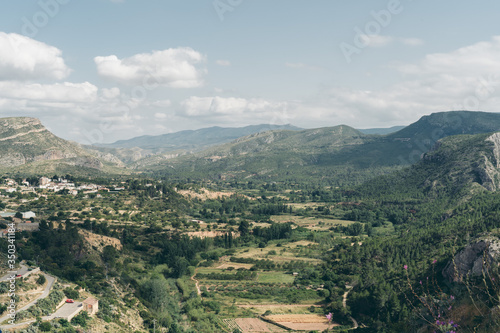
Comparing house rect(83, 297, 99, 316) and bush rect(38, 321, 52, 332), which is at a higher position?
bush rect(38, 321, 52, 332)

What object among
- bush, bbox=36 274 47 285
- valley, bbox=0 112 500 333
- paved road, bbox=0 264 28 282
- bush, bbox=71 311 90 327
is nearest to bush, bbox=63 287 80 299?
valley, bbox=0 112 500 333

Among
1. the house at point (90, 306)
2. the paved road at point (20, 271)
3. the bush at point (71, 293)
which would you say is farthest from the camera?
the bush at point (71, 293)

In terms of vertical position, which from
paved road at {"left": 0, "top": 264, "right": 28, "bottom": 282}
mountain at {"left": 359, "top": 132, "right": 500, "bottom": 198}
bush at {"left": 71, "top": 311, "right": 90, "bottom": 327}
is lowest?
bush at {"left": 71, "top": 311, "right": 90, "bottom": 327}

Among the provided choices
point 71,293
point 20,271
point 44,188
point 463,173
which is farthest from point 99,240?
point 463,173

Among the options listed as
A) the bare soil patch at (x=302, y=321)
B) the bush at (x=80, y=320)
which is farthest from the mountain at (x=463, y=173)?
the bush at (x=80, y=320)

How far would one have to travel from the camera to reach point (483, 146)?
599 ft

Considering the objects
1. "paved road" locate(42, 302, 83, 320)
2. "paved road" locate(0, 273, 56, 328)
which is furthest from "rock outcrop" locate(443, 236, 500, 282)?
"paved road" locate(0, 273, 56, 328)

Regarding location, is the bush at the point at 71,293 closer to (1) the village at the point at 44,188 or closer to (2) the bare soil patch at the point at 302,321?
(2) the bare soil patch at the point at 302,321

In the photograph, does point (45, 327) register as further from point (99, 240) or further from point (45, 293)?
point (99, 240)

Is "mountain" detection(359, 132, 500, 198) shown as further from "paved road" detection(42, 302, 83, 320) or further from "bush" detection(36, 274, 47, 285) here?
"bush" detection(36, 274, 47, 285)

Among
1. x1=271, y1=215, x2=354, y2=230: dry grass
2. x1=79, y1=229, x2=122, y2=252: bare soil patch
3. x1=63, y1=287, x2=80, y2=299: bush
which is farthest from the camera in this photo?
x1=271, y1=215, x2=354, y2=230: dry grass

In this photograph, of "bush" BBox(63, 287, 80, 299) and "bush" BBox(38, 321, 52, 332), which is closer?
"bush" BBox(38, 321, 52, 332)

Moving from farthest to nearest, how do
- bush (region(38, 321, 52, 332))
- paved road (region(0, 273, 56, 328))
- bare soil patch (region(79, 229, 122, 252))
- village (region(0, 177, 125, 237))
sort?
village (region(0, 177, 125, 237)) < bare soil patch (region(79, 229, 122, 252)) < paved road (region(0, 273, 56, 328)) < bush (region(38, 321, 52, 332))

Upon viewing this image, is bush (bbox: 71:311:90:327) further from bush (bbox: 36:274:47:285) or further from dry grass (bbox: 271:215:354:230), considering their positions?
dry grass (bbox: 271:215:354:230)
